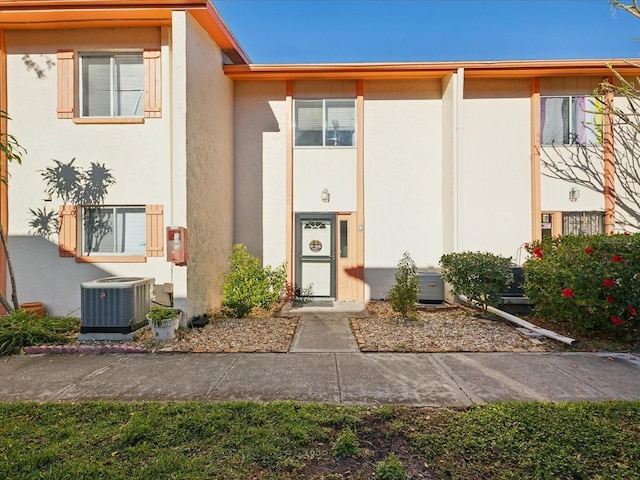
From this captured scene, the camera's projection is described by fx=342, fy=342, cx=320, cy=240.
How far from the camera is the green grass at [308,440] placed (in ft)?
8.14

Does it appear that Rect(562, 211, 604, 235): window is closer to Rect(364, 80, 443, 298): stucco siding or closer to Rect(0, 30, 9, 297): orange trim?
Rect(364, 80, 443, 298): stucco siding

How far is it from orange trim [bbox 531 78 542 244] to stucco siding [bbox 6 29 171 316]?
27.7 ft

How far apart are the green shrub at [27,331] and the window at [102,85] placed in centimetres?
377

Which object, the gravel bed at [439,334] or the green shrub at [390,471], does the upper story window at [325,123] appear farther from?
the green shrub at [390,471]

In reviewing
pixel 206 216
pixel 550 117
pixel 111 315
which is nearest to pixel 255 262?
pixel 206 216

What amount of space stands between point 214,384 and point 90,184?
5.08 m

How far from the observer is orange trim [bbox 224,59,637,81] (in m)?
8.07

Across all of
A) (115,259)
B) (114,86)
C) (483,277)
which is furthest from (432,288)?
(114,86)

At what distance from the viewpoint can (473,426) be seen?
300 cm

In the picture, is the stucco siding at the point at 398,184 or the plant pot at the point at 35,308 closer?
the plant pot at the point at 35,308

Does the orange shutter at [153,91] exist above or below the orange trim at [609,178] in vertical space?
above

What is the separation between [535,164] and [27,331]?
1087cm

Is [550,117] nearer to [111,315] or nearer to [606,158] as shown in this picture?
[606,158]

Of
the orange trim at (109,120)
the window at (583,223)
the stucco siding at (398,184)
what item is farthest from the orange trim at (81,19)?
the window at (583,223)
